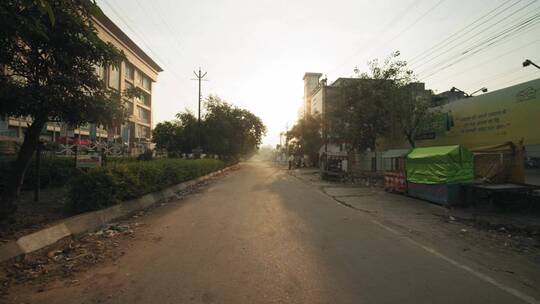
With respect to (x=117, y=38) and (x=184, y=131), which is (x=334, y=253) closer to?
(x=184, y=131)

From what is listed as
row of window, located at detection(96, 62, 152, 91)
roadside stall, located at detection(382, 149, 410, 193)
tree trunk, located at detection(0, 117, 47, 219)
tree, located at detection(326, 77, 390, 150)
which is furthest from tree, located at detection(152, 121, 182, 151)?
tree trunk, located at detection(0, 117, 47, 219)

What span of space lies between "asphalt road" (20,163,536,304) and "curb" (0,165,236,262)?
4.31 ft

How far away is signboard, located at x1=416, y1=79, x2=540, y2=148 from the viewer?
17.0 metres

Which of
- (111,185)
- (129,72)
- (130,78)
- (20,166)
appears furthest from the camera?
(130,78)

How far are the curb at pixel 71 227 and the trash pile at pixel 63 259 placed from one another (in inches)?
4.5

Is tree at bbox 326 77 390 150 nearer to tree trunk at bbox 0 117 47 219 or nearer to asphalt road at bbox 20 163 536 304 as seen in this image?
asphalt road at bbox 20 163 536 304

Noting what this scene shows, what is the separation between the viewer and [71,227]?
7.07 meters

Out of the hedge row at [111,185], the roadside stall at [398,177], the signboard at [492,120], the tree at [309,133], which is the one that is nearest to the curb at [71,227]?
the hedge row at [111,185]

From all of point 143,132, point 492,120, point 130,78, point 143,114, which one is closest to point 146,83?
point 143,114

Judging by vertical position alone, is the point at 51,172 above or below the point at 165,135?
below

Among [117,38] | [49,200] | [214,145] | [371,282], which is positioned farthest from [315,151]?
[371,282]

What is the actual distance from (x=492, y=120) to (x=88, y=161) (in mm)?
20413

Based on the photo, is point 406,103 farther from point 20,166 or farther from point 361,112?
point 20,166

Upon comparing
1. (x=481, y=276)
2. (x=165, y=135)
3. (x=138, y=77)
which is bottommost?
(x=481, y=276)
